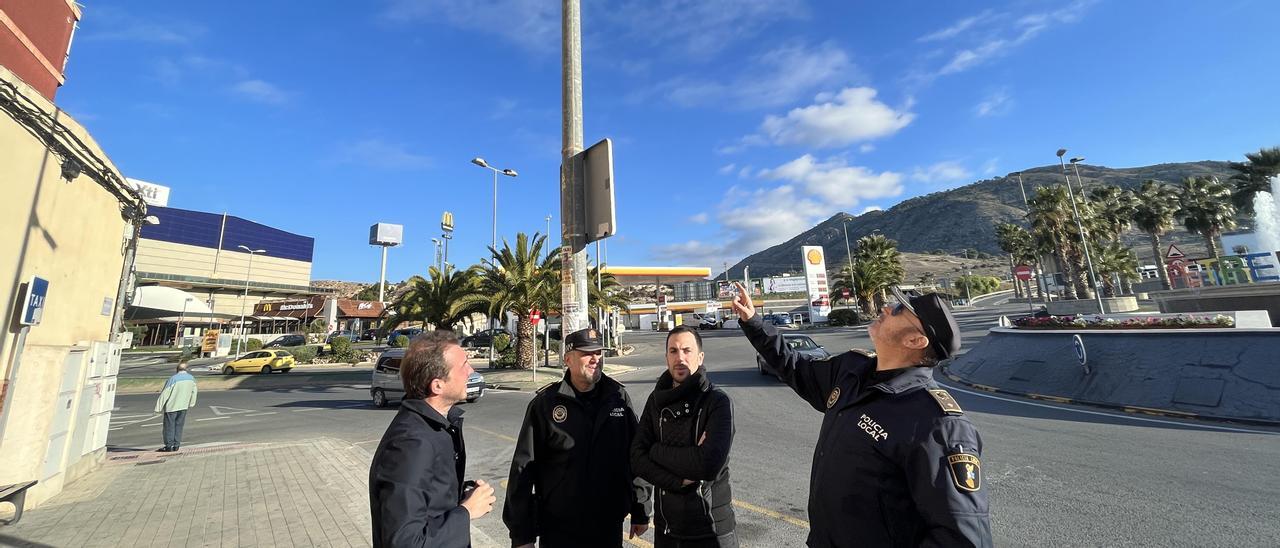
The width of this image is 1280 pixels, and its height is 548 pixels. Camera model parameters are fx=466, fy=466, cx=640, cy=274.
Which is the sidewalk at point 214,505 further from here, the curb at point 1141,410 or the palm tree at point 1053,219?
the palm tree at point 1053,219

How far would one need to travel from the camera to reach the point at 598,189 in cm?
560

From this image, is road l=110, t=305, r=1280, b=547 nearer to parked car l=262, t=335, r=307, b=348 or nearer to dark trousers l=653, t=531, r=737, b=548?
dark trousers l=653, t=531, r=737, b=548

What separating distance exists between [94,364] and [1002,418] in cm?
1500

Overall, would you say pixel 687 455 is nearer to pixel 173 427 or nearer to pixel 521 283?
pixel 173 427

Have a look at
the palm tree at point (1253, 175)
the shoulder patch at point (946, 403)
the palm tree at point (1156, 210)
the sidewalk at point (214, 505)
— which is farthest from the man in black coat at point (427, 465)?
the palm tree at point (1156, 210)

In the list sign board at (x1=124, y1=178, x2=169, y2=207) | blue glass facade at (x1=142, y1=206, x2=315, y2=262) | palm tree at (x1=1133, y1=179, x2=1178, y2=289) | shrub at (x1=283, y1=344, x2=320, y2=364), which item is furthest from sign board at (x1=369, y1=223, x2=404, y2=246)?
palm tree at (x1=1133, y1=179, x2=1178, y2=289)

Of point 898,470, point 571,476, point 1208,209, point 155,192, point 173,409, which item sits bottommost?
point 173,409

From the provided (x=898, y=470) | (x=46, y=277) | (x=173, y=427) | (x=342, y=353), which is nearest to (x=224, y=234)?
(x=342, y=353)

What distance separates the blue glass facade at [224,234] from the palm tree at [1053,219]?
104m

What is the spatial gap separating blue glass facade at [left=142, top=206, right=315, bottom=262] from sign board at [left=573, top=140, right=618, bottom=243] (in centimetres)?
9765

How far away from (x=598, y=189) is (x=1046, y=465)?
6656 mm

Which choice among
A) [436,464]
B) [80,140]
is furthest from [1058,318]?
[80,140]

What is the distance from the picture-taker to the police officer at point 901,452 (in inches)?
64.4

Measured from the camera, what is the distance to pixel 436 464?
6.82 ft
